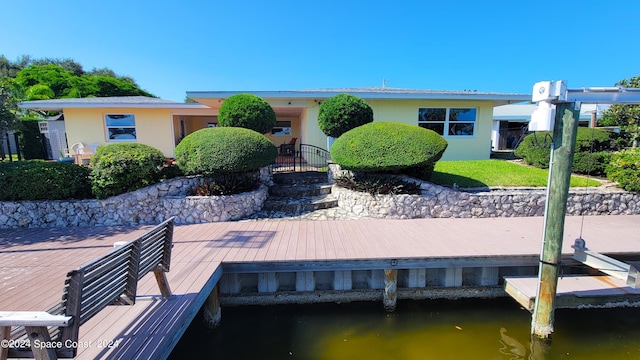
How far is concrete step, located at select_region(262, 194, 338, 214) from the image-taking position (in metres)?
7.17

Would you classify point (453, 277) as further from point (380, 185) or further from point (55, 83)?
point (55, 83)

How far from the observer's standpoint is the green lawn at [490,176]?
25.4ft

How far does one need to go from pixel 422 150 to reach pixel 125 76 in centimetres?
4816

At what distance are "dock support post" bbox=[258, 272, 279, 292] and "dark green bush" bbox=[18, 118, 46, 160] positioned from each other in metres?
17.4

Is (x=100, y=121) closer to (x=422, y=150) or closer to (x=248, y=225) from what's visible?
(x=248, y=225)

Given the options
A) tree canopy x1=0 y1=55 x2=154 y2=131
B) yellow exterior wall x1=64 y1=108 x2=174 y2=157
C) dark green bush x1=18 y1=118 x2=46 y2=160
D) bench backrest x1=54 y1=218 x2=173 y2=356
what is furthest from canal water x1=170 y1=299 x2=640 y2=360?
tree canopy x1=0 y1=55 x2=154 y2=131

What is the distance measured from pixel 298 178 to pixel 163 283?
6008 mm

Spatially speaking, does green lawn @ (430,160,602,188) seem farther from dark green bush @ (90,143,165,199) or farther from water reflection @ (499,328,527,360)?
dark green bush @ (90,143,165,199)

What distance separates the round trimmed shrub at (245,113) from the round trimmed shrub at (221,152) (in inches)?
62.0

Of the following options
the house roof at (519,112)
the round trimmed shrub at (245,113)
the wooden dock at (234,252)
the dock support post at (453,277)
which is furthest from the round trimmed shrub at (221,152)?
the house roof at (519,112)

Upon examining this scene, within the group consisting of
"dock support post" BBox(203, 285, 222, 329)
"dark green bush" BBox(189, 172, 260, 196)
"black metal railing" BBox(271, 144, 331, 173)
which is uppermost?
"black metal railing" BBox(271, 144, 331, 173)

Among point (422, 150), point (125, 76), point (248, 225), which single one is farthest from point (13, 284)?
point (125, 76)

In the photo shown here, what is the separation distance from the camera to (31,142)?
14.8 m

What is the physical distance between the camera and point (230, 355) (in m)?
3.60
